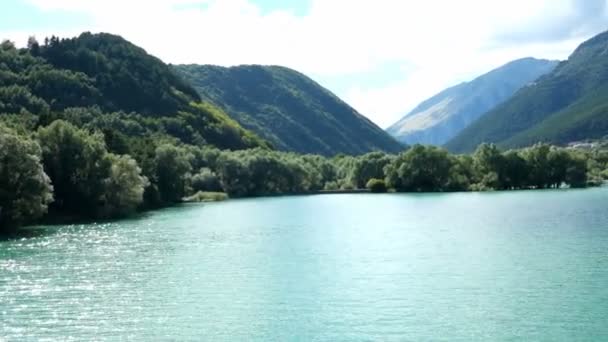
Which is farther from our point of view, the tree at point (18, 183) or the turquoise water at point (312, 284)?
the tree at point (18, 183)

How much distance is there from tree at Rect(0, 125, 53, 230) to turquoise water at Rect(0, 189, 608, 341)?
4554 millimetres

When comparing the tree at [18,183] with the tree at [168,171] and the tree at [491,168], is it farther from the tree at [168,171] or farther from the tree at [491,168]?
the tree at [491,168]

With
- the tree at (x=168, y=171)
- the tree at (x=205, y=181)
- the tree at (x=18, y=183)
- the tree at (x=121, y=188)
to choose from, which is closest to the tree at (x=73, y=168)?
the tree at (x=121, y=188)

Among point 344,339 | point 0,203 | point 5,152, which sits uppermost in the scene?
point 5,152

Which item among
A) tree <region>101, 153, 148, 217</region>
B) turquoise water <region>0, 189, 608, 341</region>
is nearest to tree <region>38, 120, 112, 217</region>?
tree <region>101, 153, 148, 217</region>

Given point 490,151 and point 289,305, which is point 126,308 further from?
point 490,151

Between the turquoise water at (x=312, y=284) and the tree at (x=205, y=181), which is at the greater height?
the tree at (x=205, y=181)

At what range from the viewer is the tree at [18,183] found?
78125mm

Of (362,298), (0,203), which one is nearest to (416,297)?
(362,298)

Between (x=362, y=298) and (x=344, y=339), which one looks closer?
(x=344, y=339)

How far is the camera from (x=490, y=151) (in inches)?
7830

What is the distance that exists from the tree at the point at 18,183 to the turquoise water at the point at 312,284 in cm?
455

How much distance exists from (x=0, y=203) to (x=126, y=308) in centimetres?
4377

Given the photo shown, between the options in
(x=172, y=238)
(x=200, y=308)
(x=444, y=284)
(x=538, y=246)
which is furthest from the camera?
(x=172, y=238)
